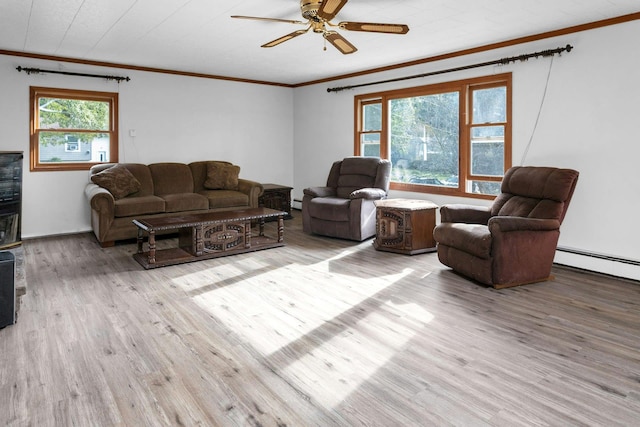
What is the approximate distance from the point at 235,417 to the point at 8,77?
582 centimetres

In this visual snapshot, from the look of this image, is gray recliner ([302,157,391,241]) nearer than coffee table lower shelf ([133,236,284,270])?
No

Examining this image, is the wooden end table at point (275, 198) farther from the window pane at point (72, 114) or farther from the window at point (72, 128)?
the window pane at point (72, 114)

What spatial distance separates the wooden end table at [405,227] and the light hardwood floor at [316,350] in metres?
0.74

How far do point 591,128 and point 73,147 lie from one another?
6.57 m

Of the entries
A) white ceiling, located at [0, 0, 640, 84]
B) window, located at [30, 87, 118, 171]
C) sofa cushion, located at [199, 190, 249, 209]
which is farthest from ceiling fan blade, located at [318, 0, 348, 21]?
window, located at [30, 87, 118, 171]

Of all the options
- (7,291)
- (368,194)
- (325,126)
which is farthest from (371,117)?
(7,291)

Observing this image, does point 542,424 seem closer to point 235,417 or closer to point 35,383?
point 235,417

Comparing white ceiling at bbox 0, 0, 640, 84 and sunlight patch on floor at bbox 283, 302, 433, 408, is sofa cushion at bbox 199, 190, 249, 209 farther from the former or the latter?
sunlight patch on floor at bbox 283, 302, 433, 408

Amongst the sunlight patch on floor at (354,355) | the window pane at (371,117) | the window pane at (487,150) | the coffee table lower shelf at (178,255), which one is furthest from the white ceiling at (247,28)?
the sunlight patch on floor at (354,355)

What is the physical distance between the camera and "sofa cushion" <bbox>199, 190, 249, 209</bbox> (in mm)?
6238

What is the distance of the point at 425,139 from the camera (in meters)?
6.16

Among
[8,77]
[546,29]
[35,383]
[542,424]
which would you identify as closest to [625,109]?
[546,29]

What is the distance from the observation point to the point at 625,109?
406 cm

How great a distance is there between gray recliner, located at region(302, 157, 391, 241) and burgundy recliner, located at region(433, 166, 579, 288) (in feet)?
4.76
